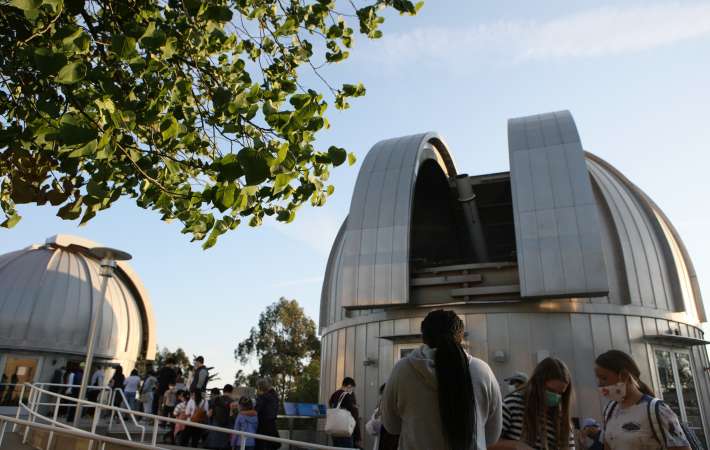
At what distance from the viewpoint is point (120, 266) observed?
2694 cm

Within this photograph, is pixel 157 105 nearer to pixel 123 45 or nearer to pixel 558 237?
pixel 123 45

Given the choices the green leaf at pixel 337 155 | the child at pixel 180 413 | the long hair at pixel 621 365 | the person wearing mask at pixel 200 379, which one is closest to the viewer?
the long hair at pixel 621 365

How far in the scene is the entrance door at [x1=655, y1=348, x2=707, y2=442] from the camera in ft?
34.6

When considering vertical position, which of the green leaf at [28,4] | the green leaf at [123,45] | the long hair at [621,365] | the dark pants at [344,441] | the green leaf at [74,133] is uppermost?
the green leaf at [123,45]

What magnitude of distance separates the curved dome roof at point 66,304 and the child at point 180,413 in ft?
34.6

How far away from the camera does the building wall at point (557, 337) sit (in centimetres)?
1012

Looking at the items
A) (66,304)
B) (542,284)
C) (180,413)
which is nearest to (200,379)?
(180,413)

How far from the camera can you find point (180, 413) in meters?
9.82

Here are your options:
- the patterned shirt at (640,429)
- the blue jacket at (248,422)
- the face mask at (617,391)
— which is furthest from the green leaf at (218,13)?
the blue jacket at (248,422)

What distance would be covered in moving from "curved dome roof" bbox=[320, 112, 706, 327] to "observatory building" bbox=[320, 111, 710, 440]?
0.03m

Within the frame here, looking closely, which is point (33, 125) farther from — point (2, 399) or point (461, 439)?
point (2, 399)

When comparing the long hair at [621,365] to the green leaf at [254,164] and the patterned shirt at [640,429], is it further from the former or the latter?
the green leaf at [254,164]

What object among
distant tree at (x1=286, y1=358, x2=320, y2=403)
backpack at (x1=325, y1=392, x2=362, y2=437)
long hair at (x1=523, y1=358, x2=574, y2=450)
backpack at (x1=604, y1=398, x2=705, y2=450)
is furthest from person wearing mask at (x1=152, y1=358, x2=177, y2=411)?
distant tree at (x1=286, y1=358, x2=320, y2=403)

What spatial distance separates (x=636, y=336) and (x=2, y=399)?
899 inches
